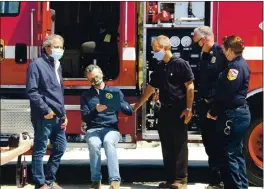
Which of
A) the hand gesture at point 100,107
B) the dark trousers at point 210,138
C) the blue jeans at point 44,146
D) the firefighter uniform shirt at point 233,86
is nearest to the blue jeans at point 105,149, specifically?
the hand gesture at point 100,107

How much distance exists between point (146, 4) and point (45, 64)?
1532mm

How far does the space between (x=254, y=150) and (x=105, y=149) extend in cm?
173

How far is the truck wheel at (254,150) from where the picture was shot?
6602mm

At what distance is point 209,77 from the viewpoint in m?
6.07

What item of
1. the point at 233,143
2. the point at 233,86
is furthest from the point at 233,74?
the point at 233,143

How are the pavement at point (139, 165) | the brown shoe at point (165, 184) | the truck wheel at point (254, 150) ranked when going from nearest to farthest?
the brown shoe at point (165, 184) < the truck wheel at point (254, 150) < the pavement at point (139, 165)

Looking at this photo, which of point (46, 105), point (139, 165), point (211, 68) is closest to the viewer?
point (46, 105)

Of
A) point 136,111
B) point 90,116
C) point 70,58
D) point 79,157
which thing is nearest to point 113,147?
point 90,116

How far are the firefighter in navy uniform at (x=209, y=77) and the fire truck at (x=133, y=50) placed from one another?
0.55 metres

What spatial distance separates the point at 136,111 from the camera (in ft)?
22.2

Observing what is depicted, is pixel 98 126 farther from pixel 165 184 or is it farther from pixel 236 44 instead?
pixel 236 44

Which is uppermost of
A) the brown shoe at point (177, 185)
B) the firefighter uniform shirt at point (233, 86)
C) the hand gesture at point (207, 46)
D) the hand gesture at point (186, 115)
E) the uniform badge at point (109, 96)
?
the hand gesture at point (207, 46)

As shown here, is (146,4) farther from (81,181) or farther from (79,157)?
(79,157)

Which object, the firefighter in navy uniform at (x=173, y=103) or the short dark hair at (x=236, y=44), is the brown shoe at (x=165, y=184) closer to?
the firefighter in navy uniform at (x=173, y=103)
